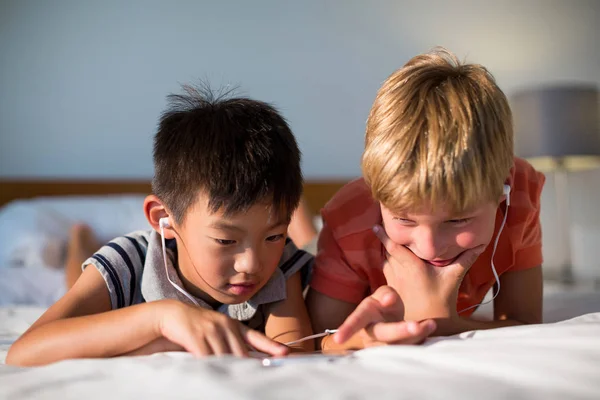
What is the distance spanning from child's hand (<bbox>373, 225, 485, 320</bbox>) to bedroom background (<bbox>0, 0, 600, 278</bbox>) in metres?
1.71

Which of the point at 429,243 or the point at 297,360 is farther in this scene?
the point at 429,243

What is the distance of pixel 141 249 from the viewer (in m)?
1.09

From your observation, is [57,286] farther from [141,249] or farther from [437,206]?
[437,206]

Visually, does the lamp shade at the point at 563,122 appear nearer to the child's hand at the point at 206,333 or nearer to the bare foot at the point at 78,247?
the bare foot at the point at 78,247

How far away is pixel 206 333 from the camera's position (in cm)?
73

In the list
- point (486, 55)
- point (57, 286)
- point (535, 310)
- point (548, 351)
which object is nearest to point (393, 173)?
point (548, 351)

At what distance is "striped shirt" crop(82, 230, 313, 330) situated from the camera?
0.99 meters

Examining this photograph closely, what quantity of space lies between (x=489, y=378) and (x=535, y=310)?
56 cm

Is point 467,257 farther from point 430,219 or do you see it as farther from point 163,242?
point 163,242

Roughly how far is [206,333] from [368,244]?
0.42 m

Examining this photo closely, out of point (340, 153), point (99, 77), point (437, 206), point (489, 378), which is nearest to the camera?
point (489, 378)

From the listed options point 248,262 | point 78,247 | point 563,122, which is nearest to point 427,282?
point 248,262

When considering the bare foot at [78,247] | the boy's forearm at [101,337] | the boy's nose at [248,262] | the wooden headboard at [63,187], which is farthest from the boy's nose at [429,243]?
the wooden headboard at [63,187]

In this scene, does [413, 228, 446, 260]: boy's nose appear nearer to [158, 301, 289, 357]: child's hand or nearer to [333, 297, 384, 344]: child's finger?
[333, 297, 384, 344]: child's finger
